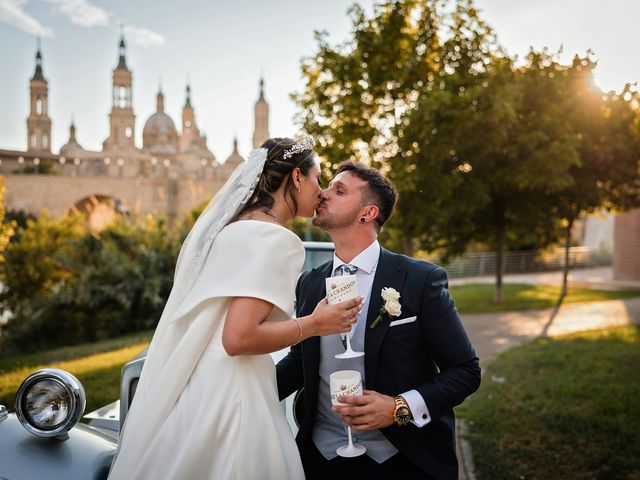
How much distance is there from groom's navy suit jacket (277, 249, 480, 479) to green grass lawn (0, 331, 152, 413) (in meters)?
4.79

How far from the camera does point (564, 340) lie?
10.5 meters

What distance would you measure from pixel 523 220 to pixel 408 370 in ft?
49.3

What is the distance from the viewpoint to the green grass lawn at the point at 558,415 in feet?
15.4

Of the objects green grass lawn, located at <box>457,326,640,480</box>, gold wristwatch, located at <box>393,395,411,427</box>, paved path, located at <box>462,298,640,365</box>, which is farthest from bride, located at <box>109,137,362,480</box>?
paved path, located at <box>462,298,640,365</box>

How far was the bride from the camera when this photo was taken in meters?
2.19

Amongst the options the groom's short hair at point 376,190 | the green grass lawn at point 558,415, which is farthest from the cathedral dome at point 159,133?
the groom's short hair at point 376,190

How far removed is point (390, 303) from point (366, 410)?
1.53ft

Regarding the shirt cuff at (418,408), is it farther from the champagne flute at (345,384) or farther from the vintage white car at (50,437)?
the vintage white car at (50,437)

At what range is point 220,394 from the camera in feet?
7.38

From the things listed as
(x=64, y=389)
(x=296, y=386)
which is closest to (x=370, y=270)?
(x=296, y=386)

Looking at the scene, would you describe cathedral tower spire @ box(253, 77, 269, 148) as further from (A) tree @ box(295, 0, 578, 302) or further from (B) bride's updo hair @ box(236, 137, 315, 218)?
(B) bride's updo hair @ box(236, 137, 315, 218)

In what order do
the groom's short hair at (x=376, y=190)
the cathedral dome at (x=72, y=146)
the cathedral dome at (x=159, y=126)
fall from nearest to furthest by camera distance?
the groom's short hair at (x=376, y=190) < the cathedral dome at (x=72, y=146) < the cathedral dome at (x=159, y=126)

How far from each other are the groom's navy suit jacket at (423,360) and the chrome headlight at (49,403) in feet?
3.89

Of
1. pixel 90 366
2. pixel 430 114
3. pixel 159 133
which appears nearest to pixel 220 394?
pixel 90 366
